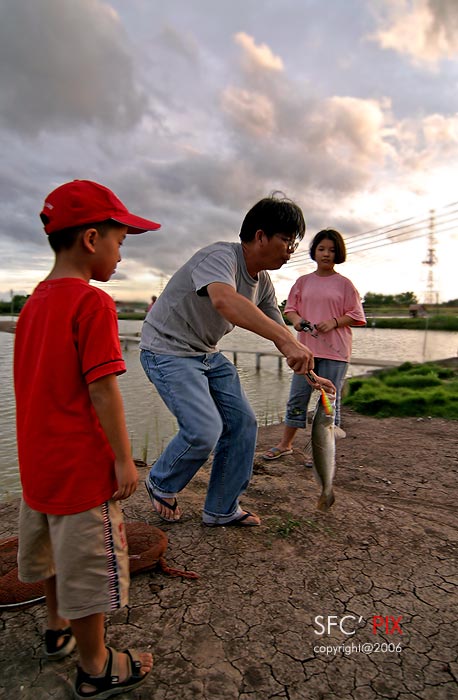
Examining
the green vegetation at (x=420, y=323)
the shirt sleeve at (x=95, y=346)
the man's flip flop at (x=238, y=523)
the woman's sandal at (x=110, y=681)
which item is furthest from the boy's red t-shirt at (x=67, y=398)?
the green vegetation at (x=420, y=323)

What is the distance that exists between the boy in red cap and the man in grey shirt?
3.45 ft

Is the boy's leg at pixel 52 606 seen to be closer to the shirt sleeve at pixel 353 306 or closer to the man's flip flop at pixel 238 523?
the man's flip flop at pixel 238 523

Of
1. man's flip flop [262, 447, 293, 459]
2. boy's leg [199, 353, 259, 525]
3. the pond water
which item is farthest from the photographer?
the pond water

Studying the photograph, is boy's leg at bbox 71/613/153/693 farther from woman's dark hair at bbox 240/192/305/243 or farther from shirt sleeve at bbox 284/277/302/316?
shirt sleeve at bbox 284/277/302/316

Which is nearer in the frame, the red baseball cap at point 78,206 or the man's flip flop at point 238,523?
the red baseball cap at point 78,206

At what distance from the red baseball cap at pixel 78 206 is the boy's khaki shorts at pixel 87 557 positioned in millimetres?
1095

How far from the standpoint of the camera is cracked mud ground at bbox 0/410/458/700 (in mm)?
1776

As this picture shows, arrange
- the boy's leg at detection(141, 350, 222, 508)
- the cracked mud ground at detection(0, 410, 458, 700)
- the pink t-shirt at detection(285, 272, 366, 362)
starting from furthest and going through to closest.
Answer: the pink t-shirt at detection(285, 272, 366, 362), the boy's leg at detection(141, 350, 222, 508), the cracked mud ground at detection(0, 410, 458, 700)

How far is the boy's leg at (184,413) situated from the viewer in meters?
2.74

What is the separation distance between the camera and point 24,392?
1641 mm

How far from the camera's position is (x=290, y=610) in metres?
2.19

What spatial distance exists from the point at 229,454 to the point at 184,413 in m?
0.51

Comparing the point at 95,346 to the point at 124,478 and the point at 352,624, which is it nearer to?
the point at 124,478

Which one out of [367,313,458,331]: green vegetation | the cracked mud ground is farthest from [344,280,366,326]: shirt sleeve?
[367,313,458,331]: green vegetation
